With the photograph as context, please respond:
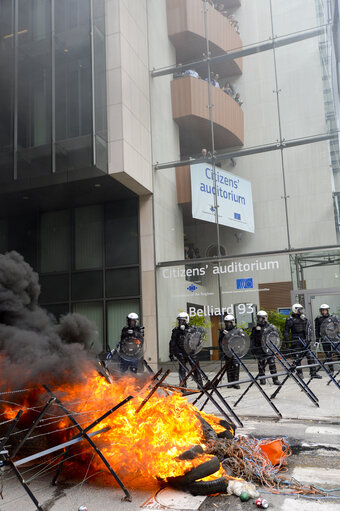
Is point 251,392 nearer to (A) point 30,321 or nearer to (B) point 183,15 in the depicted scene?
(A) point 30,321

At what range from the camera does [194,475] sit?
4156mm

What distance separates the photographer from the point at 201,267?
14.8 m

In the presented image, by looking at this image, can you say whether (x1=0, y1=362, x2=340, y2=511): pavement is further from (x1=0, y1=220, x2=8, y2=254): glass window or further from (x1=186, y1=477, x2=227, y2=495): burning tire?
(x1=0, y1=220, x2=8, y2=254): glass window

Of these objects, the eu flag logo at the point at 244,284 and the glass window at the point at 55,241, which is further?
the glass window at the point at 55,241

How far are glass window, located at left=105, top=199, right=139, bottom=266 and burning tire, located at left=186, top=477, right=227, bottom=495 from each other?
448 inches

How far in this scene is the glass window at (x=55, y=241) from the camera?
16.2 meters

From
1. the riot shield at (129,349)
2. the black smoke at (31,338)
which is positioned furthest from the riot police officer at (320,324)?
the black smoke at (31,338)

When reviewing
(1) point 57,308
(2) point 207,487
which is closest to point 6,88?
(1) point 57,308

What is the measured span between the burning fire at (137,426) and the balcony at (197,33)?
13.6m

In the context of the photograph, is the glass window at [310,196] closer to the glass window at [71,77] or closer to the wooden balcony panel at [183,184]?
the wooden balcony panel at [183,184]

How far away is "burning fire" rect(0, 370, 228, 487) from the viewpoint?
430cm

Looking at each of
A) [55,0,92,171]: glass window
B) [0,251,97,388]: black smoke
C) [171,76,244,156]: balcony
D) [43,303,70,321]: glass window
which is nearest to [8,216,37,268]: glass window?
[43,303,70,321]: glass window

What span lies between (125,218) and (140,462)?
11.9m

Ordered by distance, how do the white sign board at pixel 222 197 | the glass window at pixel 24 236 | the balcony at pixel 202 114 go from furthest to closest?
1. the glass window at pixel 24 236
2. the balcony at pixel 202 114
3. the white sign board at pixel 222 197
